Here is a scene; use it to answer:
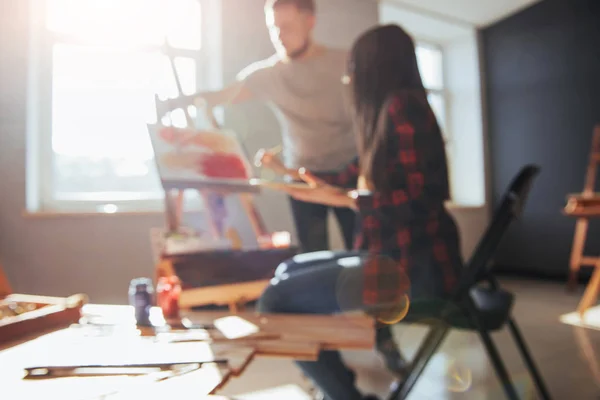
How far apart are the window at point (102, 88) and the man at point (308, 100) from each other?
36.2 inches

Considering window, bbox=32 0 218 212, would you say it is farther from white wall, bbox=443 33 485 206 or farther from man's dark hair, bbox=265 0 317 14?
white wall, bbox=443 33 485 206

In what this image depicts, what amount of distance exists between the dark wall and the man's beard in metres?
2.86

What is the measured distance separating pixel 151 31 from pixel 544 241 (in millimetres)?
3569

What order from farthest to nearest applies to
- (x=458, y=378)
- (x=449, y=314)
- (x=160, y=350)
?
(x=458, y=378) < (x=449, y=314) < (x=160, y=350)

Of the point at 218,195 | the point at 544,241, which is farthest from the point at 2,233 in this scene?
the point at 544,241

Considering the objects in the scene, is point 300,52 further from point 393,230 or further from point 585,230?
point 585,230

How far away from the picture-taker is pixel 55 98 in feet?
8.86

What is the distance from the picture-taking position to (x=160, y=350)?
687mm

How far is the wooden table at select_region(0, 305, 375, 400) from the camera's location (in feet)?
1.72

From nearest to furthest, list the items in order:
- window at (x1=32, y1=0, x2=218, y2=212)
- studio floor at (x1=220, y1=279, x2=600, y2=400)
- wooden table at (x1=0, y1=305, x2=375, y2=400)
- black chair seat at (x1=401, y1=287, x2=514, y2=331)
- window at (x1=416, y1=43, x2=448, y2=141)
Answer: wooden table at (x1=0, y1=305, x2=375, y2=400) → black chair seat at (x1=401, y1=287, x2=514, y2=331) → studio floor at (x1=220, y1=279, x2=600, y2=400) → window at (x1=32, y1=0, x2=218, y2=212) → window at (x1=416, y1=43, x2=448, y2=141)

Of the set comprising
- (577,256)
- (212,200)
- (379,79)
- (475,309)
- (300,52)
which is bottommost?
(577,256)

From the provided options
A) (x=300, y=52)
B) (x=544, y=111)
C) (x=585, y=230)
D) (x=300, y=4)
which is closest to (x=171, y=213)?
(x=300, y=52)

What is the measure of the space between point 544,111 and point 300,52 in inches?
118

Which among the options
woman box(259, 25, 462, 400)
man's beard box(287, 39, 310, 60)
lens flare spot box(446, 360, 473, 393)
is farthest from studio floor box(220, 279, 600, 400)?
man's beard box(287, 39, 310, 60)
